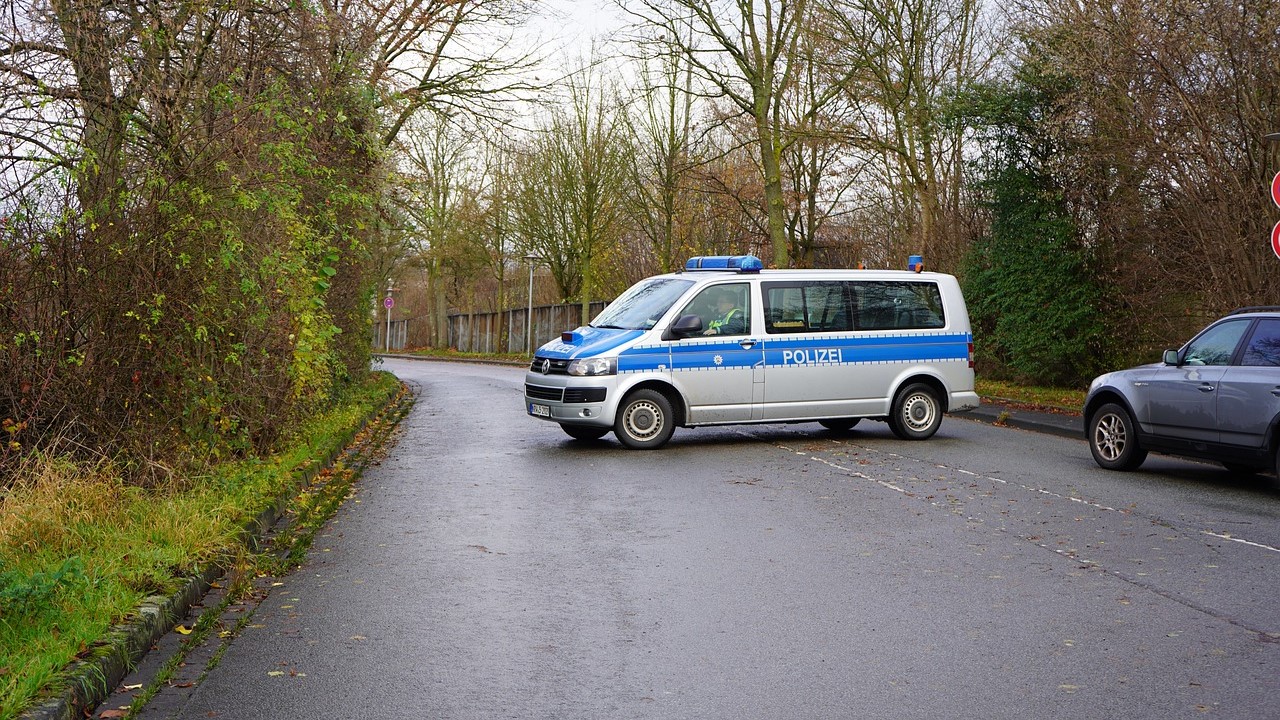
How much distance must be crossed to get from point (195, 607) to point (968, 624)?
3.97m

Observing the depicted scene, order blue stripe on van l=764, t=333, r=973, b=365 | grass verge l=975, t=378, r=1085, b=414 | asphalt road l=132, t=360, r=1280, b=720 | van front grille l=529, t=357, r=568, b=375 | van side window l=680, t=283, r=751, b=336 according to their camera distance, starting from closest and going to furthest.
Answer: asphalt road l=132, t=360, r=1280, b=720 < van front grille l=529, t=357, r=568, b=375 < van side window l=680, t=283, r=751, b=336 < blue stripe on van l=764, t=333, r=973, b=365 < grass verge l=975, t=378, r=1085, b=414

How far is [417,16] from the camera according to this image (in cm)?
2023

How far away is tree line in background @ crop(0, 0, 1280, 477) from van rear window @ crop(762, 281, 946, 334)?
4349 mm

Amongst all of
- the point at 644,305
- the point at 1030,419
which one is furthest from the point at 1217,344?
the point at 644,305

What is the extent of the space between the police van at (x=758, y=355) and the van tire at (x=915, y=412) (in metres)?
0.01

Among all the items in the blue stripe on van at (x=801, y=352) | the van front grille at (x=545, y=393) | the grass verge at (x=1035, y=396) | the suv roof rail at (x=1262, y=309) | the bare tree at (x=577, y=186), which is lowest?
the grass verge at (x=1035, y=396)

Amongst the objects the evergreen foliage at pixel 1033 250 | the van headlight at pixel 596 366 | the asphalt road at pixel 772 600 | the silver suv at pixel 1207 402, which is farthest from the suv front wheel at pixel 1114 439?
the evergreen foliage at pixel 1033 250

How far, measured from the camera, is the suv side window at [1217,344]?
35.0 ft

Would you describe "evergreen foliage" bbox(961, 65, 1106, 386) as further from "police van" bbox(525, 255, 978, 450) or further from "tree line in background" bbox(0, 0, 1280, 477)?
"police van" bbox(525, 255, 978, 450)

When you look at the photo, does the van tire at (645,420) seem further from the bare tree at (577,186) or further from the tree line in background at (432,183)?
the bare tree at (577,186)

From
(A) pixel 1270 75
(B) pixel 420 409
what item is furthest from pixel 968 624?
(B) pixel 420 409

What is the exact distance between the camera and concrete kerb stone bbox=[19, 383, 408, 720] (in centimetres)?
427

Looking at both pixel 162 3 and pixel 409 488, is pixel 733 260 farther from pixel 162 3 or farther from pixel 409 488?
pixel 162 3

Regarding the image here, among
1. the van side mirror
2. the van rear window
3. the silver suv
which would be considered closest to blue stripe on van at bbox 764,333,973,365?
the van rear window
